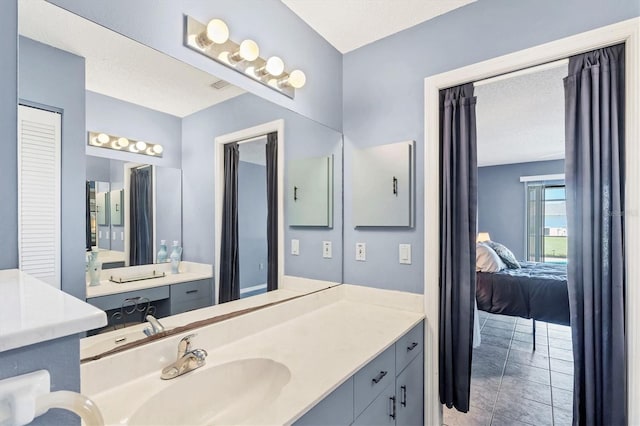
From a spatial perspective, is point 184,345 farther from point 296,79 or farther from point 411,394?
point 296,79

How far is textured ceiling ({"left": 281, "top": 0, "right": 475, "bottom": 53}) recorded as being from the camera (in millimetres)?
1626

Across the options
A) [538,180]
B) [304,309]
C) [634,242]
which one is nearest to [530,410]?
[634,242]

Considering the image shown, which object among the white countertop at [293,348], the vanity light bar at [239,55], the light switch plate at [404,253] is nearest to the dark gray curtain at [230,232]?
the white countertop at [293,348]

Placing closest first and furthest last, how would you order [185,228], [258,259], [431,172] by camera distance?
[185,228] < [258,259] < [431,172]

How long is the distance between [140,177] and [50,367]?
833 millimetres

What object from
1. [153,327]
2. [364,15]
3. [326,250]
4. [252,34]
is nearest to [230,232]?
[153,327]

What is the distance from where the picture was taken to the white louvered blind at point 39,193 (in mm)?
818

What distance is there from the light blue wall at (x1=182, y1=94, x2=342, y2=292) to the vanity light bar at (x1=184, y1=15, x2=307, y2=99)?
12 centimetres

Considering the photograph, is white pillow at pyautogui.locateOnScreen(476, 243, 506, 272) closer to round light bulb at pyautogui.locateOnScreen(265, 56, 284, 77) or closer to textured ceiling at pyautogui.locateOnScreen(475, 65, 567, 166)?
textured ceiling at pyautogui.locateOnScreen(475, 65, 567, 166)

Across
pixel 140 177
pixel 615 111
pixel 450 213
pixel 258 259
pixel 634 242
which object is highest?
pixel 615 111

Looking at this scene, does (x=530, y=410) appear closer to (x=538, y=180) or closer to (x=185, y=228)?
(x=185, y=228)

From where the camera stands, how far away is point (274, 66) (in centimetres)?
151

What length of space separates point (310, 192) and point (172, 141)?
87cm

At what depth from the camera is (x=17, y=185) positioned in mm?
798
